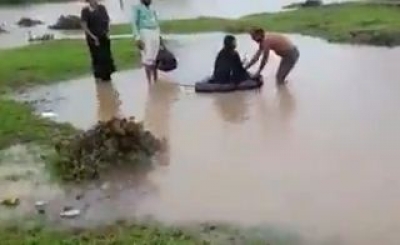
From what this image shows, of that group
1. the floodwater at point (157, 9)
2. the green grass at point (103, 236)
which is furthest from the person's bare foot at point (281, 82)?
the floodwater at point (157, 9)

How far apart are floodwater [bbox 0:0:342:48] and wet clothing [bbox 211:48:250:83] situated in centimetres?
1568

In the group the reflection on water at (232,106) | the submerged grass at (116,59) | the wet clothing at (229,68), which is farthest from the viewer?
the wet clothing at (229,68)

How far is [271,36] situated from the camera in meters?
14.3

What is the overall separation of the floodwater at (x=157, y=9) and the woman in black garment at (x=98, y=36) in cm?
1397

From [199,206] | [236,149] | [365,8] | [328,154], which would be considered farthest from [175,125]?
[365,8]

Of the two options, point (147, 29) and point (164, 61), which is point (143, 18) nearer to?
point (147, 29)

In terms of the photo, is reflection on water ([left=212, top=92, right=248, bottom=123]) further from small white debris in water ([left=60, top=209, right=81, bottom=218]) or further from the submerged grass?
small white debris in water ([left=60, top=209, right=81, bottom=218])

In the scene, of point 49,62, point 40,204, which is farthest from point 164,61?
point 40,204

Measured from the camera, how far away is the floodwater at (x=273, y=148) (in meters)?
7.97

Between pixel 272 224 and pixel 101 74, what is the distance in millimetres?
7959

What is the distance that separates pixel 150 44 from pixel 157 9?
23.8m

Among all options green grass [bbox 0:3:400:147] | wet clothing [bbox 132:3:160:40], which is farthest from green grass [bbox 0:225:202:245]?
wet clothing [bbox 132:3:160:40]

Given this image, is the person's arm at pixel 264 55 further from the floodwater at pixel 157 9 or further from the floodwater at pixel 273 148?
the floodwater at pixel 157 9

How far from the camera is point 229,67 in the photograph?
1370 cm
